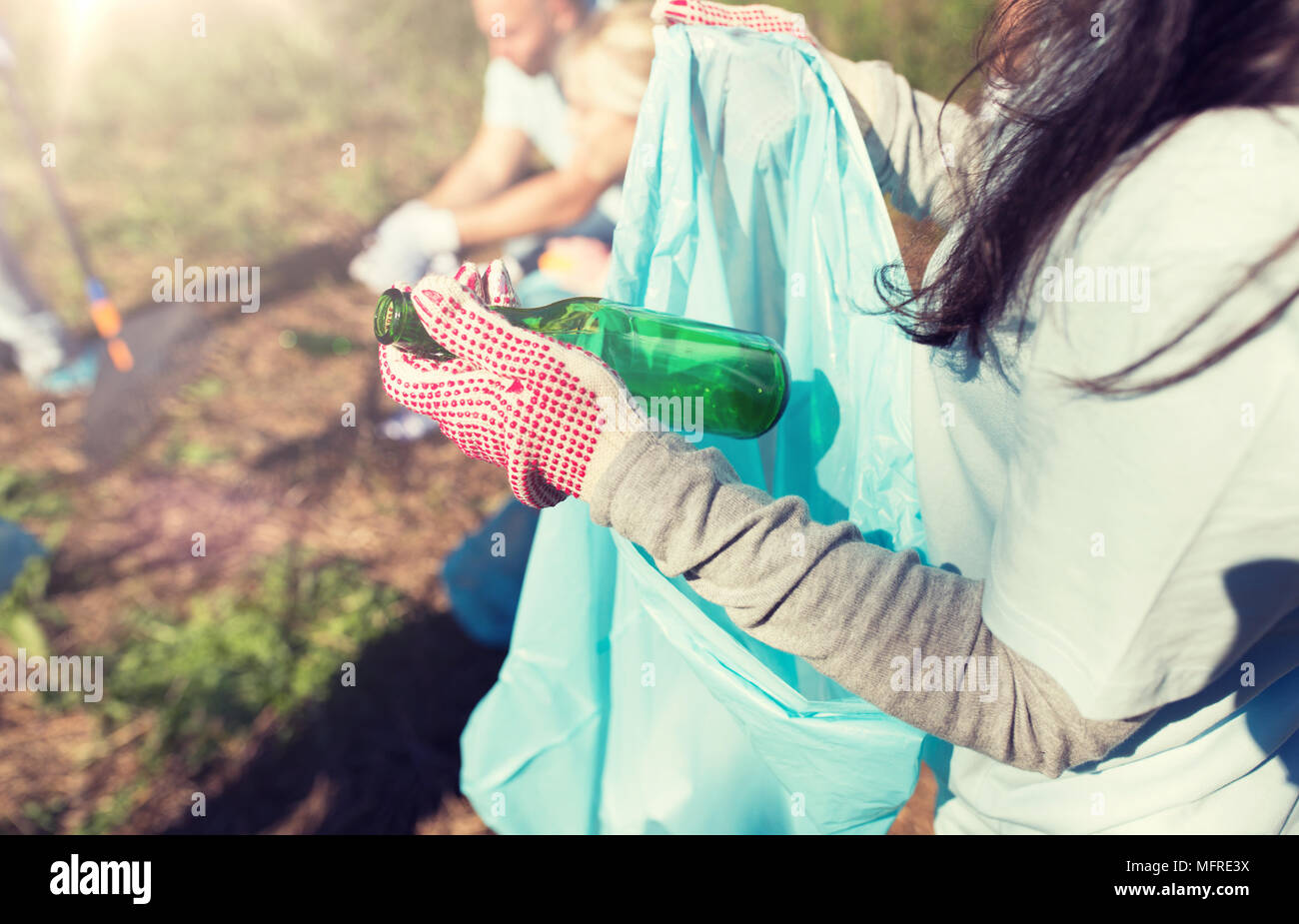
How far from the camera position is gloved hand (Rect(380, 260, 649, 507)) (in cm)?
73

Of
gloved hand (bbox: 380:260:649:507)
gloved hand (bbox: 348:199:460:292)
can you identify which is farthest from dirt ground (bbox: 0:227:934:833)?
gloved hand (bbox: 380:260:649:507)

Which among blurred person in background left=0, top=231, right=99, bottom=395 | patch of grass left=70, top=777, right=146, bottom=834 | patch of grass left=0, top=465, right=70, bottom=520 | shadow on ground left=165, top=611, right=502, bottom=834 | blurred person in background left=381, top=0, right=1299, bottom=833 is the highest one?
blurred person in background left=381, top=0, right=1299, bottom=833

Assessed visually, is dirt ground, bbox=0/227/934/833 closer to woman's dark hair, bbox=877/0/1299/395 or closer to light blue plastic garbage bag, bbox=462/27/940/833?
light blue plastic garbage bag, bbox=462/27/940/833

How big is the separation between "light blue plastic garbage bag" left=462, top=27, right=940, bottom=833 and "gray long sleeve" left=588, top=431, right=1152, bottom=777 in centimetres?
13

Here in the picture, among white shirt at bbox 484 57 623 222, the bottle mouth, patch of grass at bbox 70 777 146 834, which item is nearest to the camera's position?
the bottle mouth

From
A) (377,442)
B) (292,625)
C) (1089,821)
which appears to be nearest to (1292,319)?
(1089,821)

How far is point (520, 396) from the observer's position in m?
0.73

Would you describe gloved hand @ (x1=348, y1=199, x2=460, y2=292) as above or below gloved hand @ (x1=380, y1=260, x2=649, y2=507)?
above

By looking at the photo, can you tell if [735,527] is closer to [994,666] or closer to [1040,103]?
[994,666]

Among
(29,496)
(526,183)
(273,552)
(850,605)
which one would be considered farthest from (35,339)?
(850,605)

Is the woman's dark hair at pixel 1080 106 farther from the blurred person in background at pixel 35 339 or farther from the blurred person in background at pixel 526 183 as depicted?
the blurred person in background at pixel 35 339

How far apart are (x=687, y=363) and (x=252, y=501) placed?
1.61 metres

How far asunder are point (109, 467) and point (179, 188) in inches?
61.9

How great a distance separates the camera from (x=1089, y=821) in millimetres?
776
